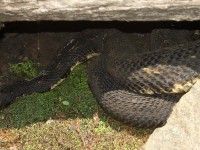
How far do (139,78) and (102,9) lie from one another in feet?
3.86

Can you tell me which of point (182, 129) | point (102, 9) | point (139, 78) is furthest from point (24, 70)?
point (182, 129)

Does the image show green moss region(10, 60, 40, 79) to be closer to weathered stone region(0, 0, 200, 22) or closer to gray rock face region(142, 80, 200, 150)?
weathered stone region(0, 0, 200, 22)

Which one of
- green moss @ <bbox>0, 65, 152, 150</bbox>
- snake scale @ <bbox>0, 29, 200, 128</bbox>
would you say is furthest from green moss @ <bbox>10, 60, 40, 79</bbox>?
green moss @ <bbox>0, 65, 152, 150</bbox>

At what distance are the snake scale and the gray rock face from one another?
13.6 inches

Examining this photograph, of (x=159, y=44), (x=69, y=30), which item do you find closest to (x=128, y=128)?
(x=159, y=44)

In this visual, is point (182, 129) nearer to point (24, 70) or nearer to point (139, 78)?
point (139, 78)

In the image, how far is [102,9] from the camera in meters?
5.09

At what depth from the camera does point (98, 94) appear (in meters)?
6.09

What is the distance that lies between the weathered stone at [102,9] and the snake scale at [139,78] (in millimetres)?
716

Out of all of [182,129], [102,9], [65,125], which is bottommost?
[65,125]

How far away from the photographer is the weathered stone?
491 centimetres

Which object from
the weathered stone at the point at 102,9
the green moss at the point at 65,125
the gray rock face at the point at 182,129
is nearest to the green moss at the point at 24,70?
the green moss at the point at 65,125

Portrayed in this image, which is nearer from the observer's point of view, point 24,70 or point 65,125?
point 65,125

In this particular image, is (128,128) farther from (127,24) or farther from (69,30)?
(69,30)
